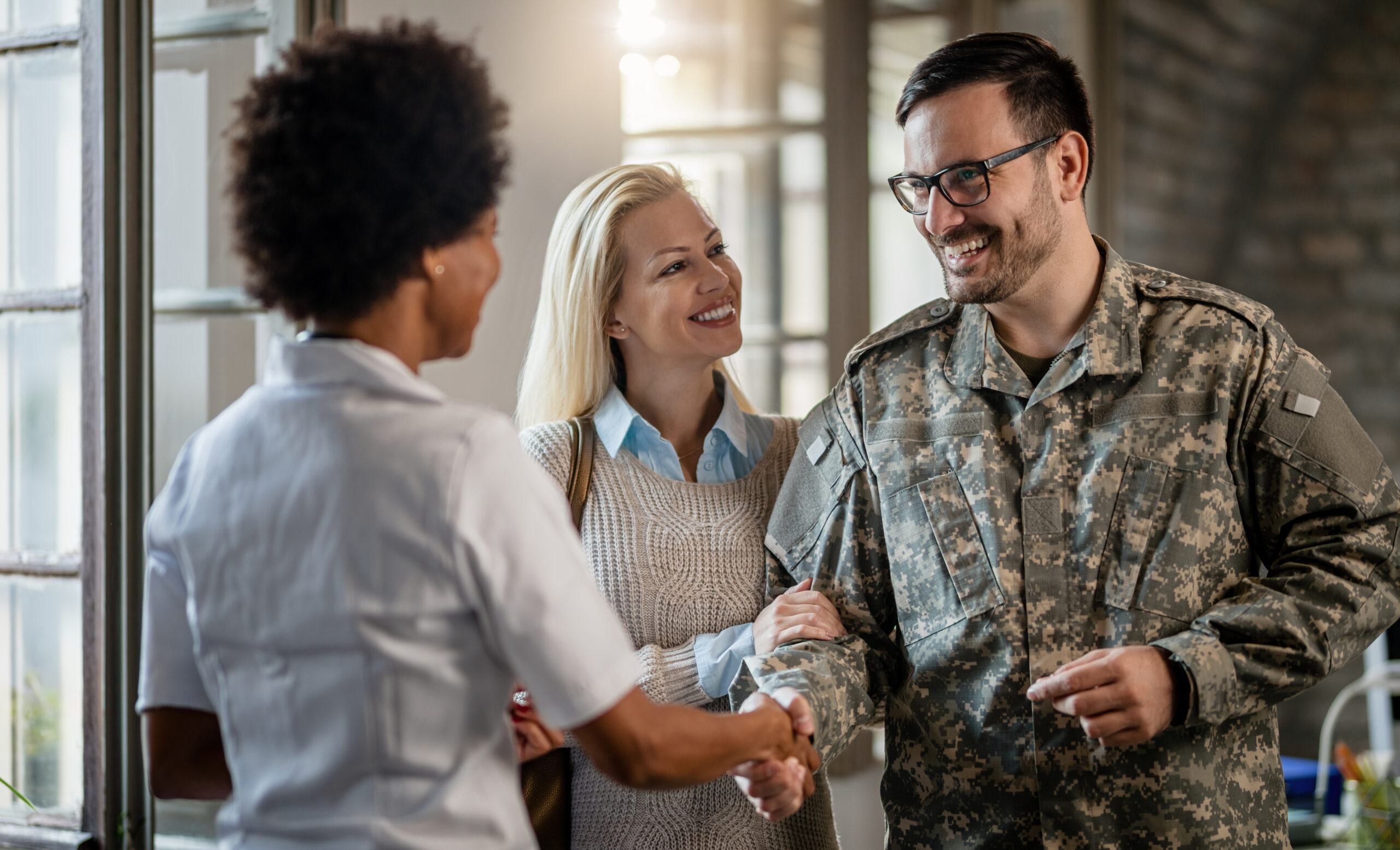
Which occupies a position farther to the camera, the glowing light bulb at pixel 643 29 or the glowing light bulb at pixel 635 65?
the glowing light bulb at pixel 635 65

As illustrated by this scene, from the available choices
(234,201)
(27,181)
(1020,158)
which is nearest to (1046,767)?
(1020,158)

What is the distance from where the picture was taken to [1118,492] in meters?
1.46

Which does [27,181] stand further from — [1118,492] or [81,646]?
[1118,492]

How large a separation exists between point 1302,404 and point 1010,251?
0.40 m

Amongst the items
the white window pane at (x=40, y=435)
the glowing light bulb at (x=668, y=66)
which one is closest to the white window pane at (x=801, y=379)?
the glowing light bulb at (x=668, y=66)

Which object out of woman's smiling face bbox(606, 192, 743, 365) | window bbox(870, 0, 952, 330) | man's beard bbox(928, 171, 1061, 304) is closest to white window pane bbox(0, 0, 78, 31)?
woman's smiling face bbox(606, 192, 743, 365)

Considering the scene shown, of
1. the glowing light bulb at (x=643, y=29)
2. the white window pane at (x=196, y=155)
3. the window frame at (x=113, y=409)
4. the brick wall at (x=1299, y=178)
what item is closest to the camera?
the window frame at (x=113, y=409)

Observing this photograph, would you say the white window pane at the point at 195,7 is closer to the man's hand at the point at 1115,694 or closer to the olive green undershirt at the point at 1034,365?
the olive green undershirt at the point at 1034,365

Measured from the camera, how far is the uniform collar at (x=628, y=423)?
1.80 m

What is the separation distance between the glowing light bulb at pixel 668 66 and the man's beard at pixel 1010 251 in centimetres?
204

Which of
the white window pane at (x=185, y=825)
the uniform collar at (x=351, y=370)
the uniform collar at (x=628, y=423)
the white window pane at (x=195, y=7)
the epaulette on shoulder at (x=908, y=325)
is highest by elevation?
the white window pane at (x=195, y=7)

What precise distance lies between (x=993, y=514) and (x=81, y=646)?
1.55 meters

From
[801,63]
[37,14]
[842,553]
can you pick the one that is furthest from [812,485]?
[801,63]

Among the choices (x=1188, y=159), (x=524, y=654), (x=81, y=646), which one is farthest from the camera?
(x=1188, y=159)
